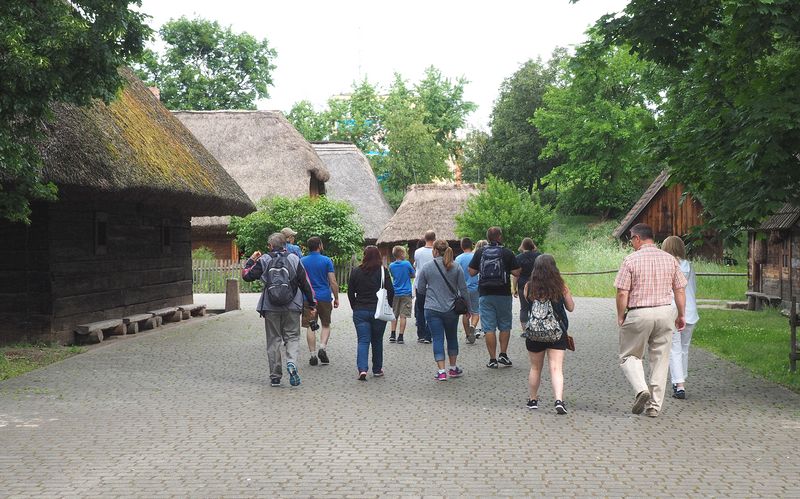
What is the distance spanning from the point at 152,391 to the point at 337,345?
18.9 ft

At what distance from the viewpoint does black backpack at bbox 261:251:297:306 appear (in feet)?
38.0

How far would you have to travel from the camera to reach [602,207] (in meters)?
60.4

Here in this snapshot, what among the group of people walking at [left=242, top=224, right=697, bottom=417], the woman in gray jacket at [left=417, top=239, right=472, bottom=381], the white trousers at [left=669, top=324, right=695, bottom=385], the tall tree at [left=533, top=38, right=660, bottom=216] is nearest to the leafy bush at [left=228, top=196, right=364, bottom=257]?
the tall tree at [left=533, top=38, right=660, bottom=216]

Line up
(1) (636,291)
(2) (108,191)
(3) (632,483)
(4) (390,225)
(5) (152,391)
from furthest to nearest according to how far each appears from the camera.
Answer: (4) (390,225)
(2) (108,191)
(5) (152,391)
(1) (636,291)
(3) (632,483)

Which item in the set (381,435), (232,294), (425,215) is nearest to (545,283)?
(381,435)

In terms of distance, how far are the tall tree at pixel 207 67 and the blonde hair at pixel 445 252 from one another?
49.4m

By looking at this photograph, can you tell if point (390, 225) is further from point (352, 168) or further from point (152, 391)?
point (152, 391)

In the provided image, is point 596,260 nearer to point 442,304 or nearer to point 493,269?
point 493,269

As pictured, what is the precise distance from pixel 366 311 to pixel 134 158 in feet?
24.7

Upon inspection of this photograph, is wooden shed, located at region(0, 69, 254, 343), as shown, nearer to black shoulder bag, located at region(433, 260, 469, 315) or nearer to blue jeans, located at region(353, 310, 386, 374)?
blue jeans, located at region(353, 310, 386, 374)

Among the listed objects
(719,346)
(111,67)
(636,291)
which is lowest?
(719,346)

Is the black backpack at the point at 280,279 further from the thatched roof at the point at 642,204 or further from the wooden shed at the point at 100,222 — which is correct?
the thatched roof at the point at 642,204

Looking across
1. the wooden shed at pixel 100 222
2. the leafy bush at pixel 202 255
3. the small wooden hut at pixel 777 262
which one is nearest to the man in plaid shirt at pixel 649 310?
the wooden shed at pixel 100 222

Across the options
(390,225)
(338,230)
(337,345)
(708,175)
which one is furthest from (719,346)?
(390,225)
